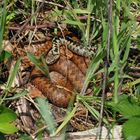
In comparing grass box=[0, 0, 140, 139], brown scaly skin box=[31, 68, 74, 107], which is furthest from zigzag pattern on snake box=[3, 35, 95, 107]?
grass box=[0, 0, 140, 139]

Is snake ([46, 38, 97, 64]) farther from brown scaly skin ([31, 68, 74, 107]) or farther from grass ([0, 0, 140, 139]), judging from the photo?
brown scaly skin ([31, 68, 74, 107])

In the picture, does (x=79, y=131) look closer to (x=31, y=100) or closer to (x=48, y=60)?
(x=31, y=100)

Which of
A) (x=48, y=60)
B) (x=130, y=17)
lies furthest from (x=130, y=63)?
(x=48, y=60)

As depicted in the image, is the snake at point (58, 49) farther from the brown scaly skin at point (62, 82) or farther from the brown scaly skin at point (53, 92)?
the brown scaly skin at point (53, 92)

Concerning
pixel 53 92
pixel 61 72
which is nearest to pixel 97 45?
pixel 61 72

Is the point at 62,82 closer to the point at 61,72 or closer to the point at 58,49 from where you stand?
the point at 61,72
